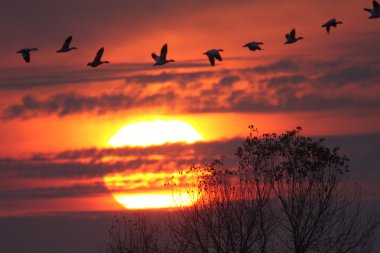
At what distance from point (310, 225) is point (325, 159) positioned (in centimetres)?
411

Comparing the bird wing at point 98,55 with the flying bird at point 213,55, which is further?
the bird wing at point 98,55

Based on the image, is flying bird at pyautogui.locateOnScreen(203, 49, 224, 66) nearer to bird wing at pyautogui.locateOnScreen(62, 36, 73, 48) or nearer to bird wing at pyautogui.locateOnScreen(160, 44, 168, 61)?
bird wing at pyautogui.locateOnScreen(160, 44, 168, 61)

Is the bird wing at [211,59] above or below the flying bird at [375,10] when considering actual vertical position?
below

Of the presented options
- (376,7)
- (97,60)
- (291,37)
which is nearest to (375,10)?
(376,7)

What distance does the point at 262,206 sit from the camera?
185ft

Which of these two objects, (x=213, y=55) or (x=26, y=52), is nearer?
(x=213, y=55)

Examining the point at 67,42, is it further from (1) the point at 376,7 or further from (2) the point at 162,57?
(1) the point at 376,7

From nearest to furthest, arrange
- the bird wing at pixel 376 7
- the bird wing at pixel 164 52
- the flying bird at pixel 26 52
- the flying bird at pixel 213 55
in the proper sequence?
the flying bird at pixel 213 55 < the bird wing at pixel 376 7 < the flying bird at pixel 26 52 < the bird wing at pixel 164 52

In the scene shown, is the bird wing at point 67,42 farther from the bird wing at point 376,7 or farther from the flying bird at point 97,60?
the bird wing at point 376,7

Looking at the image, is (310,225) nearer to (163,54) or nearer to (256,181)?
(256,181)

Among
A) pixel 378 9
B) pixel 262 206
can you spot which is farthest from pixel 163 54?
pixel 262 206

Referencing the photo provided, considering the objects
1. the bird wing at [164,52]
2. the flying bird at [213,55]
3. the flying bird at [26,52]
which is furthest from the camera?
the bird wing at [164,52]

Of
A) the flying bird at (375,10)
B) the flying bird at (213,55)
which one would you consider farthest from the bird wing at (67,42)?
the flying bird at (375,10)

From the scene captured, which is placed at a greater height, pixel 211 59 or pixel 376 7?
pixel 376 7
